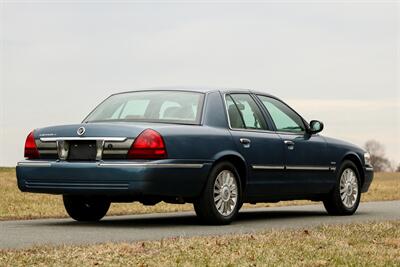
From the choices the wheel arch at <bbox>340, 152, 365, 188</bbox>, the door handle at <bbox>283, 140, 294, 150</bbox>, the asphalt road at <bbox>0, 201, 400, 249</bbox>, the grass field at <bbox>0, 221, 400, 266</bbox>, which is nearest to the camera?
the grass field at <bbox>0, 221, 400, 266</bbox>

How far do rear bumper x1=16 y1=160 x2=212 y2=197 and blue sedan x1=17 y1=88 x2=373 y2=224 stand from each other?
1cm

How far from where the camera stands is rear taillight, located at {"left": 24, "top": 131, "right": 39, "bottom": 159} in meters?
11.2

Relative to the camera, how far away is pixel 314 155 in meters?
13.1

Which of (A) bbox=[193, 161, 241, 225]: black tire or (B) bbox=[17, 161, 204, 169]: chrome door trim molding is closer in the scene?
(B) bbox=[17, 161, 204, 169]: chrome door trim molding

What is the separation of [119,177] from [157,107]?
1.41 metres

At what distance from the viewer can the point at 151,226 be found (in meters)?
11.3

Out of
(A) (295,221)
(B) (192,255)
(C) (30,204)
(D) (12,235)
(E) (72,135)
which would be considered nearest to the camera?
(B) (192,255)

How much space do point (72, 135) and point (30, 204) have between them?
5635mm

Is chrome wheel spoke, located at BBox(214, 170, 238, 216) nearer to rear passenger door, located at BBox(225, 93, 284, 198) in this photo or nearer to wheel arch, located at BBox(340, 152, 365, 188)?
rear passenger door, located at BBox(225, 93, 284, 198)

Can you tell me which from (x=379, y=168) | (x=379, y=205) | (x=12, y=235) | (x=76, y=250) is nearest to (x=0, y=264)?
(x=76, y=250)

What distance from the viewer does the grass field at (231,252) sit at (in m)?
7.42

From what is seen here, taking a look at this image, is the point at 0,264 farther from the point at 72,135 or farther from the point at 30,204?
the point at 30,204

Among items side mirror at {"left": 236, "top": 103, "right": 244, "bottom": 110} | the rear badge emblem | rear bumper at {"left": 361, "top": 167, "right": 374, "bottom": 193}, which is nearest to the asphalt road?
rear bumper at {"left": 361, "top": 167, "right": 374, "bottom": 193}

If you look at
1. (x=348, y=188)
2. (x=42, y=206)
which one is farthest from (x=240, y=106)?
(x=42, y=206)
